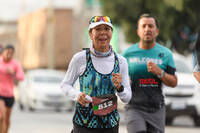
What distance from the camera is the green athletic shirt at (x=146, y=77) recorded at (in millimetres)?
7875

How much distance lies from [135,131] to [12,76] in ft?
17.8

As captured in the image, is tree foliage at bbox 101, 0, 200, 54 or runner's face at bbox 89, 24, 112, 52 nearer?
runner's face at bbox 89, 24, 112, 52

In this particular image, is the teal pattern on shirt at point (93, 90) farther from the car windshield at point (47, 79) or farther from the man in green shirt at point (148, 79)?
the car windshield at point (47, 79)

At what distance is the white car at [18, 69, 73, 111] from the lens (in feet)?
85.1

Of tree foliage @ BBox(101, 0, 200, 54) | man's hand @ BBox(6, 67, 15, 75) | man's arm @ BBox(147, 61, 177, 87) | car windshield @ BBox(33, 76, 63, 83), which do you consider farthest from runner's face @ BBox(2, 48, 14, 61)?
car windshield @ BBox(33, 76, 63, 83)

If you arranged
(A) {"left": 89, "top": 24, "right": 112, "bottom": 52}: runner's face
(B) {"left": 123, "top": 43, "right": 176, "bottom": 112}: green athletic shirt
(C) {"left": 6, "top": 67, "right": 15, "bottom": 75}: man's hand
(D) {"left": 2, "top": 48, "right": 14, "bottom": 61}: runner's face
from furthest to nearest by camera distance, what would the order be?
(D) {"left": 2, "top": 48, "right": 14, "bottom": 61}: runner's face, (C) {"left": 6, "top": 67, "right": 15, "bottom": 75}: man's hand, (B) {"left": 123, "top": 43, "right": 176, "bottom": 112}: green athletic shirt, (A) {"left": 89, "top": 24, "right": 112, "bottom": 52}: runner's face

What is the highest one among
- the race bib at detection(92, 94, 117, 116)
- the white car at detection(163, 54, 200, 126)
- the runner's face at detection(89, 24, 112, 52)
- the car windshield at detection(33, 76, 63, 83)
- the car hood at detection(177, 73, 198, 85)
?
the runner's face at detection(89, 24, 112, 52)

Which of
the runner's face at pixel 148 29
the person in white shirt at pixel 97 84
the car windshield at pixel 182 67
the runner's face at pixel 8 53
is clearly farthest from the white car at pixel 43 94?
the person in white shirt at pixel 97 84

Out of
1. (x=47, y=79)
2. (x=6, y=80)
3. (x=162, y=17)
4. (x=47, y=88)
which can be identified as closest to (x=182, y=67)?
(x=162, y=17)

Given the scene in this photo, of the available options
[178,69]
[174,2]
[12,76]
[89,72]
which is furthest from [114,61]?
[174,2]

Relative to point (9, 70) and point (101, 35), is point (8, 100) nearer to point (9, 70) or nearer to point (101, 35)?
point (9, 70)

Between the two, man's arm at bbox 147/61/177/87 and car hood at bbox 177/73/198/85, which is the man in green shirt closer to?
man's arm at bbox 147/61/177/87

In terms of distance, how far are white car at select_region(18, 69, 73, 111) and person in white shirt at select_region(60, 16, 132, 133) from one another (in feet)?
65.0

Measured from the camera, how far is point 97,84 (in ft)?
20.0
